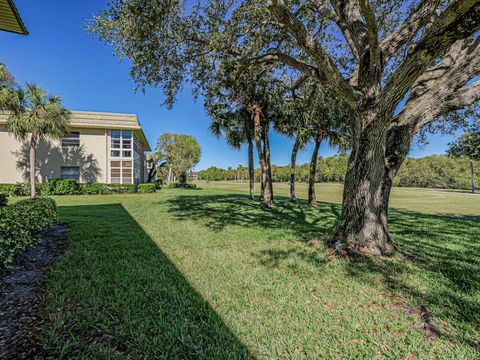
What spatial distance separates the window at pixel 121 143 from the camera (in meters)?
19.3

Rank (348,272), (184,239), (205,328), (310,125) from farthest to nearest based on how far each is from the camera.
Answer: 1. (310,125)
2. (184,239)
3. (348,272)
4. (205,328)

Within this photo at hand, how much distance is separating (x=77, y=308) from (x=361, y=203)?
4.67 metres

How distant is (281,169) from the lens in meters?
88.2

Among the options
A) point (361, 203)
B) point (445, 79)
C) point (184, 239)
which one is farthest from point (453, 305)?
point (184, 239)

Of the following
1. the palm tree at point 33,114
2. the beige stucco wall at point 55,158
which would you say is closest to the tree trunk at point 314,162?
the palm tree at point 33,114

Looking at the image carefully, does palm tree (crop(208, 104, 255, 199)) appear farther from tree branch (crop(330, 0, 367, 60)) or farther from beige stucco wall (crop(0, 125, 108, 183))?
beige stucco wall (crop(0, 125, 108, 183))

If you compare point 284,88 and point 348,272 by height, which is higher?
point 284,88

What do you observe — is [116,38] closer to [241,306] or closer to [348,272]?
[241,306]

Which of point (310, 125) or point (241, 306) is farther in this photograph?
point (310, 125)

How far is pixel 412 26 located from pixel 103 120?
21.6 meters

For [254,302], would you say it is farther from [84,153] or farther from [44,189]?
[84,153]

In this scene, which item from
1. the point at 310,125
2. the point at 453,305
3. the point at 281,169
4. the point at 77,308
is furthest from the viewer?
the point at 281,169

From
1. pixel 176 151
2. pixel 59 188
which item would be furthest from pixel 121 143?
pixel 176 151

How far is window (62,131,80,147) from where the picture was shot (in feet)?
59.5
